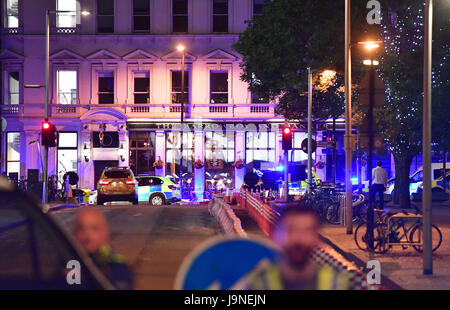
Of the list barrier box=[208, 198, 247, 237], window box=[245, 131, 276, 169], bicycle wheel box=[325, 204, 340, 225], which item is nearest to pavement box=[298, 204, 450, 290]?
barrier box=[208, 198, 247, 237]

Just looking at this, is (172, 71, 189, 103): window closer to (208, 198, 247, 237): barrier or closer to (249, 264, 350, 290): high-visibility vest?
(208, 198, 247, 237): barrier

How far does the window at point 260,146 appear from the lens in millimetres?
46188

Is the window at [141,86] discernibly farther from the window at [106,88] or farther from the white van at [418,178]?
the white van at [418,178]

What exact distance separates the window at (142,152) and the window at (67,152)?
389 centimetres

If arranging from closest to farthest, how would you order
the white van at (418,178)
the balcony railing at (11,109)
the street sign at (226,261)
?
the street sign at (226,261) < the white van at (418,178) < the balcony railing at (11,109)

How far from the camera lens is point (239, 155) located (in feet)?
151

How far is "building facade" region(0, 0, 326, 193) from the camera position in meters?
45.7

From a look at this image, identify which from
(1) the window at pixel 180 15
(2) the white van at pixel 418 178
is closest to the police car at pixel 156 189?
(2) the white van at pixel 418 178

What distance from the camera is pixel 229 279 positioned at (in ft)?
8.57

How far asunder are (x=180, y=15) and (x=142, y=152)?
10.0m

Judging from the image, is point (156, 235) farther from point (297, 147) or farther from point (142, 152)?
point (297, 147)

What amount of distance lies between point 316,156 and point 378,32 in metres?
20.9

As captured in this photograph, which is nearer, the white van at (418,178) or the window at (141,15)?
the white van at (418,178)
